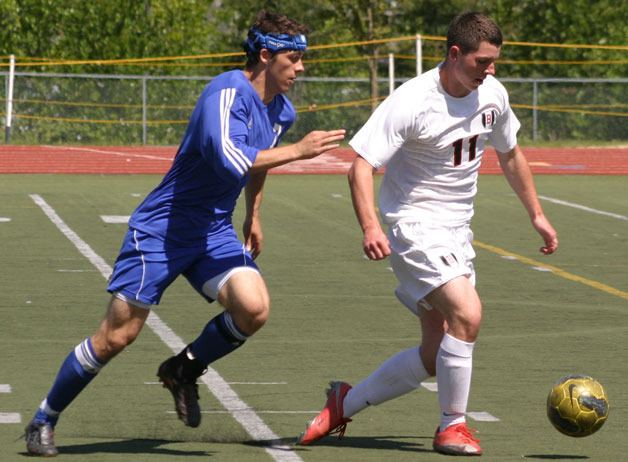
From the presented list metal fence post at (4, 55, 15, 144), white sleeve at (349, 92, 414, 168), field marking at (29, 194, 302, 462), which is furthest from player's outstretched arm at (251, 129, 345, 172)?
metal fence post at (4, 55, 15, 144)

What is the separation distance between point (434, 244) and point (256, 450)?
1186mm

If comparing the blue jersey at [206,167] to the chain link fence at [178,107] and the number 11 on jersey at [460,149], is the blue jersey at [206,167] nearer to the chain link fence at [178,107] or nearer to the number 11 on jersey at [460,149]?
the number 11 on jersey at [460,149]

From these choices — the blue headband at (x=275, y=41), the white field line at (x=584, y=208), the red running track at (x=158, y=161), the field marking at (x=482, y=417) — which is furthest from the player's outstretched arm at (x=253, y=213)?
the red running track at (x=158, y=161)

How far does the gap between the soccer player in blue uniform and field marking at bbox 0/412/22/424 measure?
0.61 meters

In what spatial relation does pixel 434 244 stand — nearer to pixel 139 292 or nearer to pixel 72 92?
pixel 139 292

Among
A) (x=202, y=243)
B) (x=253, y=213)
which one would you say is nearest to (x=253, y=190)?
(x=253, y=213)

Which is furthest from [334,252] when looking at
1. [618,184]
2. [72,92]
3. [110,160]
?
[72,92]

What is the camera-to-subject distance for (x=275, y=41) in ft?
24.7

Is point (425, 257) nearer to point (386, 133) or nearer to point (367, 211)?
point (367, 211)

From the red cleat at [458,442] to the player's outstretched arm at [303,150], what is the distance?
4.43ft

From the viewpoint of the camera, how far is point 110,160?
31.7 m

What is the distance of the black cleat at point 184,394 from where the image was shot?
25.3ft

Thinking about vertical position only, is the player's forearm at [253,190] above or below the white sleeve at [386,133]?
below

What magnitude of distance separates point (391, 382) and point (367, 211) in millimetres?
897
